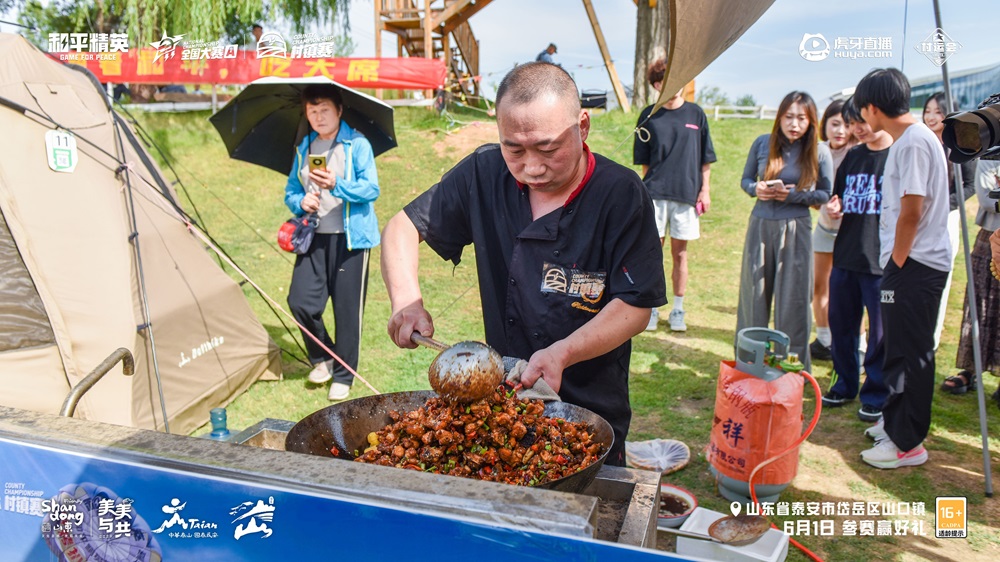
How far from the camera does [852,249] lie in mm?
4578

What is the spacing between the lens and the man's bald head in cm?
186

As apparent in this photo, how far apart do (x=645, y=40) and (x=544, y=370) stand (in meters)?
11.8

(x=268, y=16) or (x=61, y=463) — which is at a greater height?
(x=268, y=16)

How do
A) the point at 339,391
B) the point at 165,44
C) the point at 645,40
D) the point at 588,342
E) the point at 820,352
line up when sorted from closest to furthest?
the point at 588,342 < the point at 339,391 < the point at 820,352 < the point at 165,44 < the point at 645,40

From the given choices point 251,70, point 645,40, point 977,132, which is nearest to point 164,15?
point 251,70

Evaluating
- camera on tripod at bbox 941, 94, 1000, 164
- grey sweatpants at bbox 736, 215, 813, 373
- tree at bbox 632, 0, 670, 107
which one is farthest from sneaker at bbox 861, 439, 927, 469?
tree at bbox 632, 0, 670, 107

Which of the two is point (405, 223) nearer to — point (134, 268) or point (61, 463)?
point (61, 463)

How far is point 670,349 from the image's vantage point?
229 inches

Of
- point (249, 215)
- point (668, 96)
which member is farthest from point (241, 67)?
point (668, 96)

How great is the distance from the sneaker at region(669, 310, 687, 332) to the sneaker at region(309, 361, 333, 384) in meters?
3.03

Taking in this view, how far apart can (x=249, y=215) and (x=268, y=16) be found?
349 cm

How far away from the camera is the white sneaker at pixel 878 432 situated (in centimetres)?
399

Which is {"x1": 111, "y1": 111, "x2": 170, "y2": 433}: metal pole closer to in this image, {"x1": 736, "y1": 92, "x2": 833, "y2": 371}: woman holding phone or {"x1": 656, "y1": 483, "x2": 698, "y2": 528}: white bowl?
{"x1": 656, "y1": 483, "x2": 698, "y2": 528}: white bowl

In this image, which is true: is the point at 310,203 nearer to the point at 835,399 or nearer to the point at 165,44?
the point at 835,399
